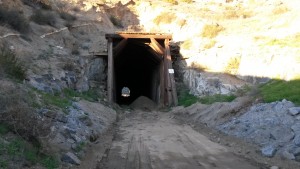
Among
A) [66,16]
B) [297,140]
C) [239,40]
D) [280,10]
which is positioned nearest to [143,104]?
[239,40]

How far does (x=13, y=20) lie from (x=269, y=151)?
734 inches

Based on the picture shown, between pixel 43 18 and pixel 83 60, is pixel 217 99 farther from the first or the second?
pixel 43 18

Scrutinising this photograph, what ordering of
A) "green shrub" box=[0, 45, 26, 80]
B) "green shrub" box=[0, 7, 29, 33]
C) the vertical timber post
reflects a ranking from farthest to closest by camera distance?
1. the vertical timber post
2. "green shrub" box=[0, 7, 29, 33]
3. "green shrub" box=[0, 45, 26, 80]

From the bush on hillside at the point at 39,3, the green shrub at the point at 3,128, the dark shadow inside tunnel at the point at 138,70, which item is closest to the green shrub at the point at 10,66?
the green shrub at the point at 3,128

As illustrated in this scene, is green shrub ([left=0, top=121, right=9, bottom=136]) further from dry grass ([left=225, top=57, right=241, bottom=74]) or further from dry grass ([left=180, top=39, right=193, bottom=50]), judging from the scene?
dry grass ([left=180, top=39, right=193, bottom=50])

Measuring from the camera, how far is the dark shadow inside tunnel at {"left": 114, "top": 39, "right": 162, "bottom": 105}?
107ft

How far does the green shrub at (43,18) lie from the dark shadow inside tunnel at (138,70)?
6.55 metres

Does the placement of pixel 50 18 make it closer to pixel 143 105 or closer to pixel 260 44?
pixel 143 105

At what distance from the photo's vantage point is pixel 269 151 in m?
10.4

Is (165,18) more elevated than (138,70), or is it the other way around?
(165,18)

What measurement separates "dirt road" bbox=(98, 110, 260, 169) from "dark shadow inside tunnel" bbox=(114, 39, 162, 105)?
16358mm

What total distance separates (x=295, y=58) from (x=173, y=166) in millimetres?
10074

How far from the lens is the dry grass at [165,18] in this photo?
120 feet

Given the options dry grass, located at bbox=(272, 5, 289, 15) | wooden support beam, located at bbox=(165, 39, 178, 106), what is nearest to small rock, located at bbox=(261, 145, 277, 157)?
wooden support beam, located at bbox=(165, 39, 178, 106)
